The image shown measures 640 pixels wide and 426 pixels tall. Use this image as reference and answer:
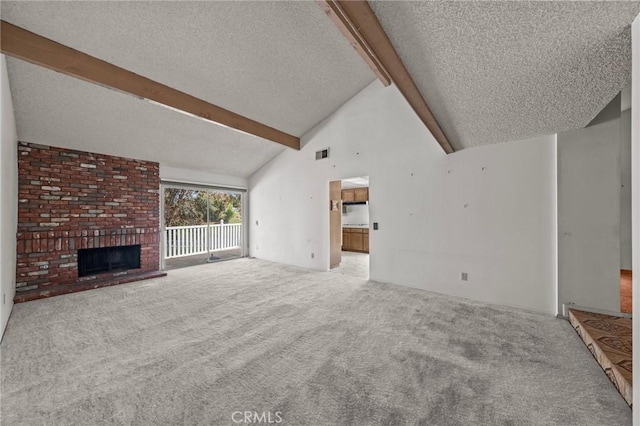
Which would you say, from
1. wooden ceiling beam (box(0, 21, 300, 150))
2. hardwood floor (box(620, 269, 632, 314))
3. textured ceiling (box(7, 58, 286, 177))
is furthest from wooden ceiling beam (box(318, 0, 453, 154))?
textured ceiling (box(7, 58, 286, 177))

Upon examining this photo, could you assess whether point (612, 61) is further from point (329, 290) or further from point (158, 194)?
point (158, 194)

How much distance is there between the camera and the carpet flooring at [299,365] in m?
1.55

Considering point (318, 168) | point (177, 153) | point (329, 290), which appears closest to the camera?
point (329, 290)

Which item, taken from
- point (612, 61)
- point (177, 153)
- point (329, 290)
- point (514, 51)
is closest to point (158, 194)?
point (177, 153)

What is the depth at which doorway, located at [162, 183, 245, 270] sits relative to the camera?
6.60 metres

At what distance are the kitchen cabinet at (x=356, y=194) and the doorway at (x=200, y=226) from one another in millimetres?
3313

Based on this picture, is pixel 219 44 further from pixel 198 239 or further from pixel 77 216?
→ pixel 198 239

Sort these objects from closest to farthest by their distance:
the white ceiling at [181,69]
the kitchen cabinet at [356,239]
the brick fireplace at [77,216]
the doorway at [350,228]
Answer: the white ceiling at [181,69] < the brick fireplace at [77,216] < the doorway at [350,228] < the kitchen cabinet at [356,239]

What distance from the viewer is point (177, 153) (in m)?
5.23

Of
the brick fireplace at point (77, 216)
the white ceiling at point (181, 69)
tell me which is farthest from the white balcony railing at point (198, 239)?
the white ceiling at point (181, 69)

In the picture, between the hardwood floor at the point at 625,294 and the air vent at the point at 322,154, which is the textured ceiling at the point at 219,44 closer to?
the air vent at the point at 322,154

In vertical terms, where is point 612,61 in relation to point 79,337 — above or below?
above

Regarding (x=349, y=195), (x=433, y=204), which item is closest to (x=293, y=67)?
(x=433, y=204)

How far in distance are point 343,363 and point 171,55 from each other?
13.0 ft
